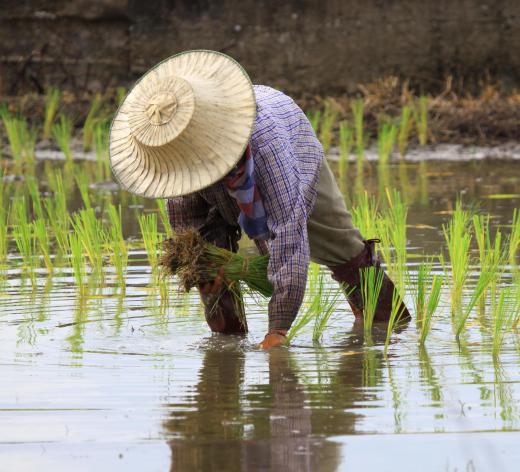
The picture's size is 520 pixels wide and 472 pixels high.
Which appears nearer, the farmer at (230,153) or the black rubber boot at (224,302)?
the farmer at (230,153)

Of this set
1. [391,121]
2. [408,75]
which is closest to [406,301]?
[391,121]

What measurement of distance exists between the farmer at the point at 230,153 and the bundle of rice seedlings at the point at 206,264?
5 cm

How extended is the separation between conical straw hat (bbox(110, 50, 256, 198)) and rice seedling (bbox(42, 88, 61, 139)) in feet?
21.7

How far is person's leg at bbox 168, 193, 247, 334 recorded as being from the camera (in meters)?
3.85

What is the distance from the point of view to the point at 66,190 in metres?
7.82

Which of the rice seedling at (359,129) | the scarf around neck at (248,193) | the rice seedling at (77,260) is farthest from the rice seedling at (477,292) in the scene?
the rice seedling at (359,129)

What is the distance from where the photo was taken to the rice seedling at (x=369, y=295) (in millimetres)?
3826

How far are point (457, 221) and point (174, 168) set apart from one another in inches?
53.0

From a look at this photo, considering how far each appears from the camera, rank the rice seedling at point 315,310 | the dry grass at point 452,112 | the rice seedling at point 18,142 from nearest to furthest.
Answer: the rice seedling at point 315,310
the rice seedling at point 18,142
the dry grass at point 452,112

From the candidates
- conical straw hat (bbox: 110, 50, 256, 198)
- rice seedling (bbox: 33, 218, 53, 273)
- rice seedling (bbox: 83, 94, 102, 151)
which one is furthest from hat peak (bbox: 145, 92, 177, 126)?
rice seedling (bbox: 83, 94, 102, 151)

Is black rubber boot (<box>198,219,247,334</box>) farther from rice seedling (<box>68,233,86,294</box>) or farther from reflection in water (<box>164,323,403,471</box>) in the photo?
rice seedling (<box>68,233,86,294</box>)

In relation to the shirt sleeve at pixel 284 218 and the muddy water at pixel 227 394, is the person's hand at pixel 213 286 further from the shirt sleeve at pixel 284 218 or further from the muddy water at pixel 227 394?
the shirt sleeve at pixel 284 218

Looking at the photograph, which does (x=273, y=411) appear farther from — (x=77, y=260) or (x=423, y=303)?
(x=77, y=260)

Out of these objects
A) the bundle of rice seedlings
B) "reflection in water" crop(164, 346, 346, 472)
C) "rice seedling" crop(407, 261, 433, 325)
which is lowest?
"reflection in water" crop(164, 346, 346, 472)
